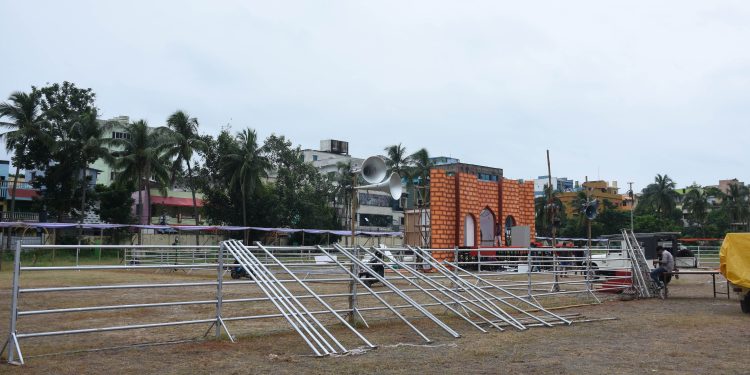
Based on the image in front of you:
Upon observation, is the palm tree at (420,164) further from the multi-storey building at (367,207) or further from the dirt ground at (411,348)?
the dirt ground at (411,348)

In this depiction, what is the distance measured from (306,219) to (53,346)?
1776 inches

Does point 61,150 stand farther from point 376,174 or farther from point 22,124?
point 376,174

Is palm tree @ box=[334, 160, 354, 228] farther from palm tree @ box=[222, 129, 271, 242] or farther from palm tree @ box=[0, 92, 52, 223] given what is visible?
palm tree @ box=[0, 92, 52, 223]

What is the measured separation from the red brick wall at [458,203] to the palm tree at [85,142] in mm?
26810

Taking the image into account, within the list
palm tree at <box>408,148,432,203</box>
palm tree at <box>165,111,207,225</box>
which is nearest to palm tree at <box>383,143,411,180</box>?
palm tree at <box>408,148,432,203</box>

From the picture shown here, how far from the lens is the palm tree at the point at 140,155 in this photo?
4497 centimetres

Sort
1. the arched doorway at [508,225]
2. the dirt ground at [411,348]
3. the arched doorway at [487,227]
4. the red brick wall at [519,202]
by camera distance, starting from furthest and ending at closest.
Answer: the arched doorway at [487,227] < the arched doorway at [508,225] < the red brick wall at [519,202] < the dirt ground at [411,348]

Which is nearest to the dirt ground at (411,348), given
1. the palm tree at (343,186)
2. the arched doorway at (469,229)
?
the arched doorway at (469,229)

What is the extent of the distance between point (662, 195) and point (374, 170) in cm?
7526

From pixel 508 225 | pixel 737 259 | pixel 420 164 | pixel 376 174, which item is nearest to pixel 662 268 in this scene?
pixel 737 259

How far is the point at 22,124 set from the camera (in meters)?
42.3

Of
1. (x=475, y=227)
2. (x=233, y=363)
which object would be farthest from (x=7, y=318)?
(x=475, y=227)

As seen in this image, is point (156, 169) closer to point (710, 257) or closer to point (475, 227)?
point (475, 227)

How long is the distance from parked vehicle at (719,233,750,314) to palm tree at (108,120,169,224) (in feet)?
128
